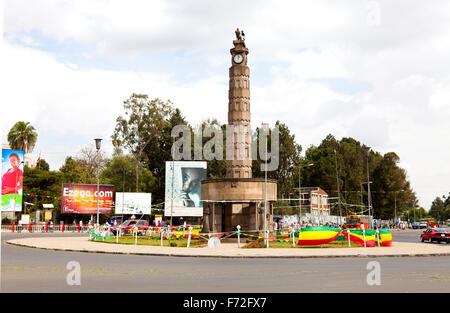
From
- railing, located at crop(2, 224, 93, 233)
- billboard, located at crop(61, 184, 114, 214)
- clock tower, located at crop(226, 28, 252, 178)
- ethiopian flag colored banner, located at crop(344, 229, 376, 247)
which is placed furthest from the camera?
billboard, located at crop(61, 184, 114, 214)

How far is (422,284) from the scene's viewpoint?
1208 cm

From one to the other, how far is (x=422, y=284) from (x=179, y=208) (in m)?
56.1

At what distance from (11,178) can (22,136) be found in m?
24.5

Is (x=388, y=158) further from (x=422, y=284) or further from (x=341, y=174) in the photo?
(x=422, y=284)

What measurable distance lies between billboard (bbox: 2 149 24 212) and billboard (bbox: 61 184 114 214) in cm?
599

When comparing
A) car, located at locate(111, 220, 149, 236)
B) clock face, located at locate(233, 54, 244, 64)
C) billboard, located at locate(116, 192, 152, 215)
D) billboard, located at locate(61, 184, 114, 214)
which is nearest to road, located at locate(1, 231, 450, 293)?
clock face, located at locate(233, 54, 244, 64)

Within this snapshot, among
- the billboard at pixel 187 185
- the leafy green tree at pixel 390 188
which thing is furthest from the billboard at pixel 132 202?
the leafy green tree at pixel 390 188

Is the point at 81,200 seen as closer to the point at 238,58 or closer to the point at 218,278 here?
the point at 238,58

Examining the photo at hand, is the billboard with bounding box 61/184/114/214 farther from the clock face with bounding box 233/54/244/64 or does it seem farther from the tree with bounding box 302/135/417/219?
the tree with bounding box 302/135/417/219

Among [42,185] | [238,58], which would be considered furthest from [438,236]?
[42,185]

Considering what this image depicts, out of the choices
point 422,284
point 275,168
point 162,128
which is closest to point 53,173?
point 162,128

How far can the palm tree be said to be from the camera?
8600 cm

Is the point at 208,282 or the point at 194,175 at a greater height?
the point at 194,175
